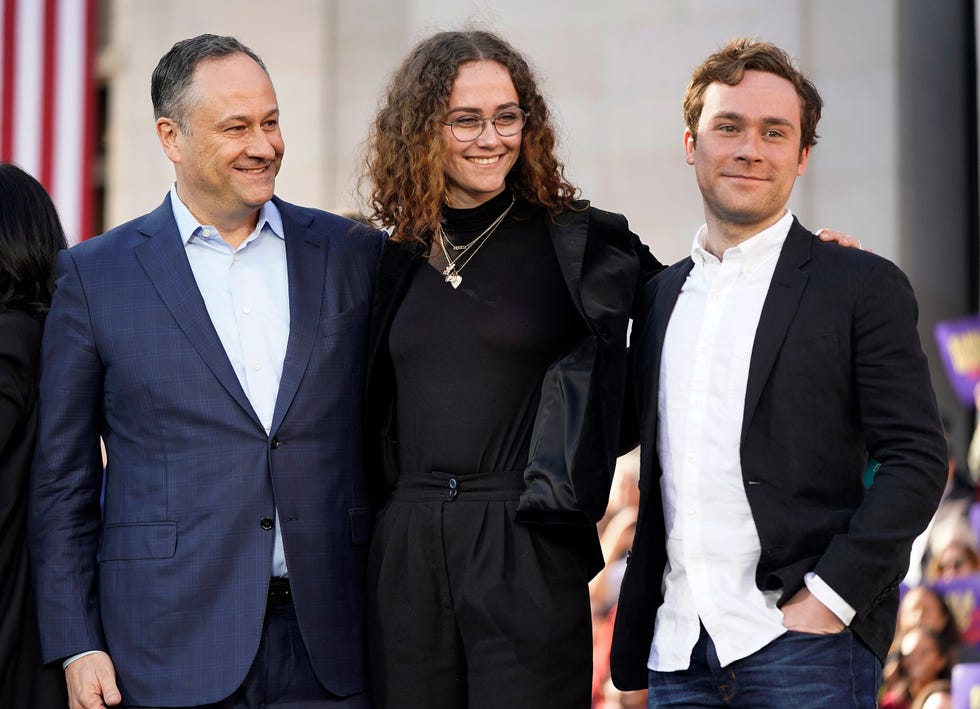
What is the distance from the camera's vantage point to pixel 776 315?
3086 mm

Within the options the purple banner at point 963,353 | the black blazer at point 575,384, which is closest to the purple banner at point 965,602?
the purple banner at point 963,353

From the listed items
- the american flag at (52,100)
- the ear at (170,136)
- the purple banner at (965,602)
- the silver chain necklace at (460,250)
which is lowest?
the purple banner at (965,602)

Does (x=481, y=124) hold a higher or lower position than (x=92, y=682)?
higher

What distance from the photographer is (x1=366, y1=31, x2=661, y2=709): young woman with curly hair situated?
3.22m

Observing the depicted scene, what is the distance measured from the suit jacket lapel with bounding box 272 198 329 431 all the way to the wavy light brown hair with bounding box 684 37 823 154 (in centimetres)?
101

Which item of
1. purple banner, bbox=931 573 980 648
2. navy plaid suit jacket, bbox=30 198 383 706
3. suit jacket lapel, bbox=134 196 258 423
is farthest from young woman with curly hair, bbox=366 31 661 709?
purple banner, bbox=931 573 980 648

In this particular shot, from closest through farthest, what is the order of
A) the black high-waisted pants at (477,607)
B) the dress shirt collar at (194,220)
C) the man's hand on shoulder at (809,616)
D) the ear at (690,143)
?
the man's hand on shoulder at (809,616)
the black high-waisted pants at (477,607)
the ear at (690,143)
the dress shirt collar at (194,220)

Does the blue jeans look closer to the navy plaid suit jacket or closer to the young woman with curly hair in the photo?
the young woman with curly hair

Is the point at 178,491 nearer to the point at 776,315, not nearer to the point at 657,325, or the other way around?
the point at 657,325

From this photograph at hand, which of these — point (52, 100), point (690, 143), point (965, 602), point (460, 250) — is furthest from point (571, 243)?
point (52, 100)

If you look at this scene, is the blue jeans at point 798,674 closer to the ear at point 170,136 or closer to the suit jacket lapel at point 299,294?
the suit jacket lapel at point 299,294

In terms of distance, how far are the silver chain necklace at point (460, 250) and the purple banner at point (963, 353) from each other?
4509 mm

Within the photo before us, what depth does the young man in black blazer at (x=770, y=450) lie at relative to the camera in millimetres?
2939

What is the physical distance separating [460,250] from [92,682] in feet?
4.40
